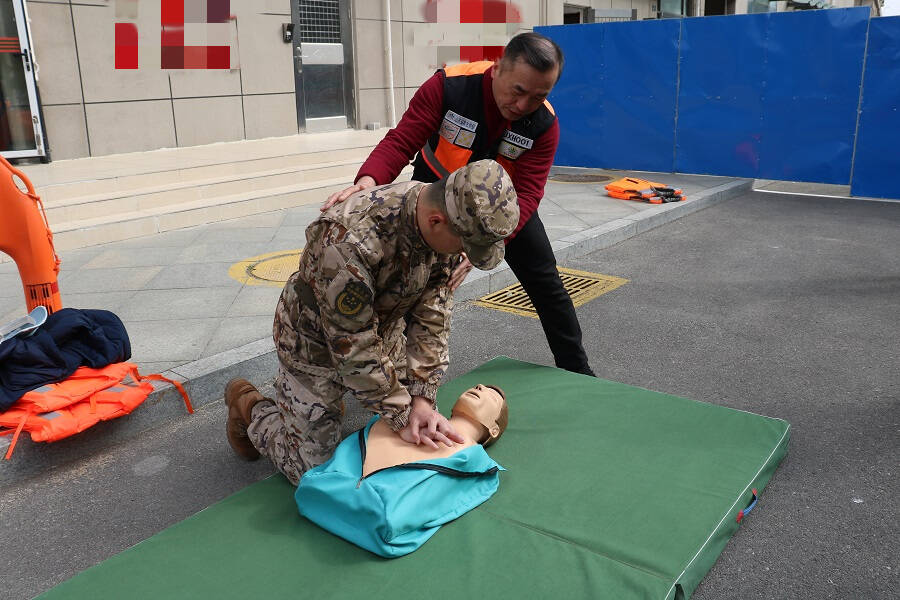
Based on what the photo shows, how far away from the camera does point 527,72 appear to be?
9.80ft

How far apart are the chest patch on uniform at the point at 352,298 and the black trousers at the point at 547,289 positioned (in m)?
1.39

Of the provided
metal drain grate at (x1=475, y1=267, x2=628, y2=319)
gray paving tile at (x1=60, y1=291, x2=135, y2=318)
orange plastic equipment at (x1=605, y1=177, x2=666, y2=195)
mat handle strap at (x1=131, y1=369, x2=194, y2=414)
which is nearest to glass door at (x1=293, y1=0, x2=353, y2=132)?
orange plastic equipment at (x1=605, y1=177, x2=666, y2=195)

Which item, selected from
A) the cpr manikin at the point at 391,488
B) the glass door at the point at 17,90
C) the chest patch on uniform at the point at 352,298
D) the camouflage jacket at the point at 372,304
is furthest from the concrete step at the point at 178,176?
the chest patch on uniform at the point at 352,298

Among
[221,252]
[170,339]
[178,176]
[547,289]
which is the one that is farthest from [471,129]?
[178,176]

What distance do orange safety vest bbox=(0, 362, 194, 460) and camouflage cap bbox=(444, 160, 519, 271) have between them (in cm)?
191

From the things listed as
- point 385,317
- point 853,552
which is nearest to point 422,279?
point 385,317

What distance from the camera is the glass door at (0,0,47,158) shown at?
25.6ft

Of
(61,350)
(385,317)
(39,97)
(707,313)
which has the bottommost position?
(707,313)

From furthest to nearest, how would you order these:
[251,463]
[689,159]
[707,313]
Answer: [689,159], [707,313], [251,463]

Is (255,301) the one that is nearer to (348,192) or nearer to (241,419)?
(241,419)

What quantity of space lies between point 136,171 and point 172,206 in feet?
2.18

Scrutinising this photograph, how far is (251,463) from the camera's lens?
10.5 feet

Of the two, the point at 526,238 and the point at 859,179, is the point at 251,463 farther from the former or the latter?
the point at 859,179

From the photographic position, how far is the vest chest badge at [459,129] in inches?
134
